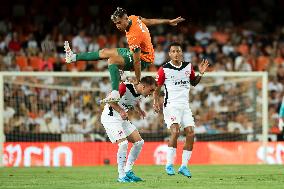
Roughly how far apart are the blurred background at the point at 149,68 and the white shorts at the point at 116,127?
8.51m

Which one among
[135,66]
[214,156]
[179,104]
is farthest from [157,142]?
[135,66]

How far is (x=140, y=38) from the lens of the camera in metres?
15.4

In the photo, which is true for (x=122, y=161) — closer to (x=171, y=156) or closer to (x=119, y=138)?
(x=119, y=138)

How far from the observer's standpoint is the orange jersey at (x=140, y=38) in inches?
603

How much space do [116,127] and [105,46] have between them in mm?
15346

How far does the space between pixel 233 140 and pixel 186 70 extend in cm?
785

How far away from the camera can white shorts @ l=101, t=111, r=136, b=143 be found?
596 inches

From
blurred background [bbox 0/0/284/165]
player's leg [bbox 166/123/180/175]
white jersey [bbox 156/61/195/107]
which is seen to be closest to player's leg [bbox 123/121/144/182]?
player's leg [bbox 166/123/180/175]

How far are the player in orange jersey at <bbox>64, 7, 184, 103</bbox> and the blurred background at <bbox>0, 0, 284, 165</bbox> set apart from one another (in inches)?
343

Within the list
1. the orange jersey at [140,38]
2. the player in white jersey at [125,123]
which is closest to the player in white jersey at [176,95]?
the orange jersey at [140,38]

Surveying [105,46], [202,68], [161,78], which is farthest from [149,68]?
[202,68]

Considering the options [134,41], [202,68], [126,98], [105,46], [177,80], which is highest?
[105,46]

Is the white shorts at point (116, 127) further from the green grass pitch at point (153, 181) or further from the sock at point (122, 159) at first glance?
the green grass pitch at point (153, 181)

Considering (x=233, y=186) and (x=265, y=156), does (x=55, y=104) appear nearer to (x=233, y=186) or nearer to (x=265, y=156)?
(x=265, y=156)
